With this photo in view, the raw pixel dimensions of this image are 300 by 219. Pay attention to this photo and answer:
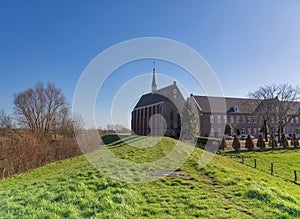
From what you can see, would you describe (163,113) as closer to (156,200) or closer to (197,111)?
(197,111)

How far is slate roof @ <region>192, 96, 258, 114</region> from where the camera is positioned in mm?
43844

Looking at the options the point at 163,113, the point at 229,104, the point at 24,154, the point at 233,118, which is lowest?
the point at 24,154

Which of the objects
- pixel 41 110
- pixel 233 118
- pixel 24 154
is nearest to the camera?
pixel 24 154

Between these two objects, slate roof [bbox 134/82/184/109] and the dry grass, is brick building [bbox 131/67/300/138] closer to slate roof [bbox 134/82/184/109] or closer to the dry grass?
slate roof [bbox 134/82/184/109]

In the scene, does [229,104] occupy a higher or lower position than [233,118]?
higher

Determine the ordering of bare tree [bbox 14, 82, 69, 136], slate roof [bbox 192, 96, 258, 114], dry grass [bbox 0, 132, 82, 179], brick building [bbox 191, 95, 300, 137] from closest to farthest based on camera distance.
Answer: dry grass [bbox 0, 132, 82, 179] < bare tree [bbox 14, 82, 69, 136] < brick building [bbox 191, 95, 300, 137] < slate roof [bbox 192, 96, 258, 114]

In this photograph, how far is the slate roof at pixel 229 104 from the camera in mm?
43844

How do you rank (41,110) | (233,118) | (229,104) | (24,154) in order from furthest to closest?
1. (229,104)
2. (233,118)
3. (41,110)
4. (24,154)

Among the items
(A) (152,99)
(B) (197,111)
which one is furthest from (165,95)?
(B) (197,111)

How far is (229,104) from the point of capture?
49.2 metres

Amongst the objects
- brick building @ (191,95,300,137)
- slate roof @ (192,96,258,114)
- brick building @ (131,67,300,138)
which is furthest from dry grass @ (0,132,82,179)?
slate roof @ (192,96,258,114)

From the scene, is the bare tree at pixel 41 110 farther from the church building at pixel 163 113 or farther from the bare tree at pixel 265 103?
the bare tree at pixel 265 103

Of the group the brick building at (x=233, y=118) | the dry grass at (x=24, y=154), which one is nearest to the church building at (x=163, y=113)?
the brick building at (x=233, y=118)

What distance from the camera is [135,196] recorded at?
6035 millimetres
